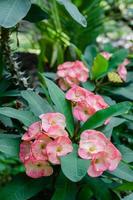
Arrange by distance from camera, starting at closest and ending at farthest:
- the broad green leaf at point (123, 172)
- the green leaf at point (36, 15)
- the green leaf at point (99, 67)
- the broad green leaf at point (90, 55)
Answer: the broad green leaf at point (123, 172) → the green leaf at point (36, 15) → the green leaf at point (99, 67) → the broad green leaf at point (90, 55)

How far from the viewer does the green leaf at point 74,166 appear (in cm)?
94

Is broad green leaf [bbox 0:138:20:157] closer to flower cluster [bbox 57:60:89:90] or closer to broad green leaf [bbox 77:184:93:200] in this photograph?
broad green leaf [bbox 77:184:93:200]

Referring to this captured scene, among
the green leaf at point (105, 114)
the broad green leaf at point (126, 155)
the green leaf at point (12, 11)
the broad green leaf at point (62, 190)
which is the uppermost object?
the green leaf at point (12, 11)

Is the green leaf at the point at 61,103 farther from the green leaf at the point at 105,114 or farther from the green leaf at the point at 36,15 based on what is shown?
the green leaf at the point at 36,15

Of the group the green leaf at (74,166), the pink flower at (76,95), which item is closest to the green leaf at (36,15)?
the pink flower at (76,95)

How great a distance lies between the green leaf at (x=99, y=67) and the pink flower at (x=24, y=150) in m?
0.58

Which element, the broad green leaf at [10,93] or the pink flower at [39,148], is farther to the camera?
the broad green leaf at [10,93]

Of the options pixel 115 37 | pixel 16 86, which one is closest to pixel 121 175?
pixel 16 86

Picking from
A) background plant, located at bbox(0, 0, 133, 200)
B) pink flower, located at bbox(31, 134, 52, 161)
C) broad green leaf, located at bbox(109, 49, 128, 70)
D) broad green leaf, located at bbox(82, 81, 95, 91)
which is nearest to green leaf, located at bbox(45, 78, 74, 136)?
background plant, located at bbox(0, 0, 133, 200)

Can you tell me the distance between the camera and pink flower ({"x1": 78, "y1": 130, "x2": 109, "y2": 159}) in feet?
3.28

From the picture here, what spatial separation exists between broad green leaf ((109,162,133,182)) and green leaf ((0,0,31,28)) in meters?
0.45

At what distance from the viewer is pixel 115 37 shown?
4477 mm

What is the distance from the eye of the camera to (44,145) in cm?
101

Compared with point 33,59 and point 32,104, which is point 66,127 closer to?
point 32,104
